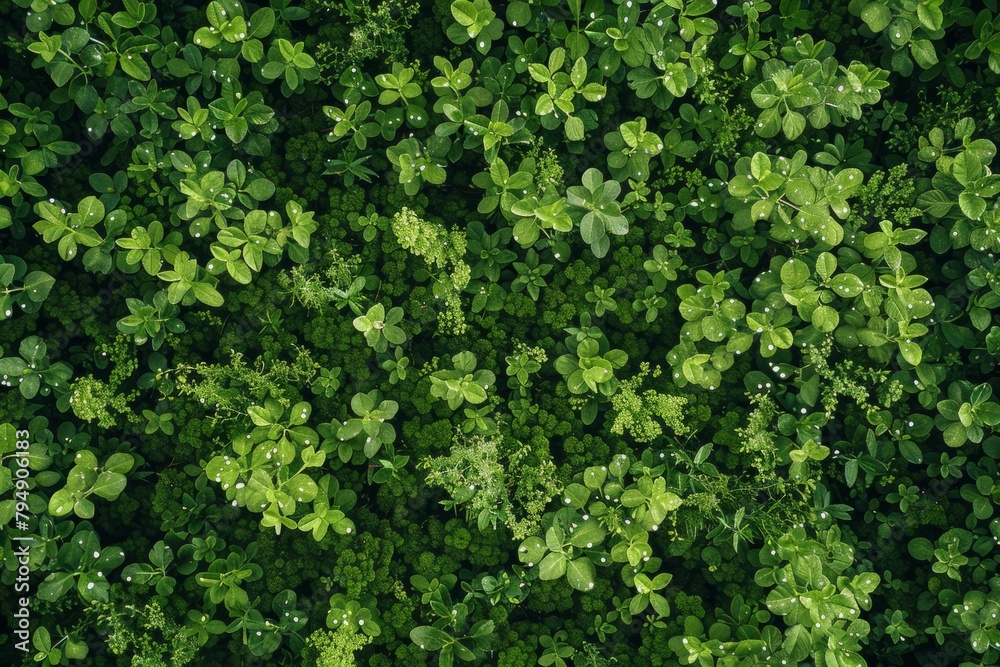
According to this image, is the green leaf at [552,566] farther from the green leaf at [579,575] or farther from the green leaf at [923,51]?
the green leaf at [923,51]

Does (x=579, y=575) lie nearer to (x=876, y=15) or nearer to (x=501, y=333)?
(x=501, y=333)

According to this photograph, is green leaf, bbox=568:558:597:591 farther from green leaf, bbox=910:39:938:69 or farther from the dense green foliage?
green leaf, bbox=910:39:938:69

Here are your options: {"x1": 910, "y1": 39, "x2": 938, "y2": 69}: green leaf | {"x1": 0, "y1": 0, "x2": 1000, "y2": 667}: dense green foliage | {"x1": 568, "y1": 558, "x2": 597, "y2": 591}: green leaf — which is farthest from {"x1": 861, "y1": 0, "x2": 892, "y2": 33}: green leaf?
{"x1": 568, "y1": 558, "x2": 597, "y2": 591}: green leaf

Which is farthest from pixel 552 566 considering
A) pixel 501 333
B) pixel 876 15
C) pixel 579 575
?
pixel 876 15

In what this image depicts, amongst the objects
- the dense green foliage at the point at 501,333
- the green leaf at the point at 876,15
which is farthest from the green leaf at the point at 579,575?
the green leaf at the point at 876,15

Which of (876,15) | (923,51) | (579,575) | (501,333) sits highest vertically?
(876,15)

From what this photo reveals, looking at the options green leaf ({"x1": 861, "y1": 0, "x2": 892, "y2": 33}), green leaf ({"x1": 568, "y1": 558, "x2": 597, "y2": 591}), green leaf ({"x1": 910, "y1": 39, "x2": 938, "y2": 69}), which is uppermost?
green leaf ({"x1": 861, "y1": 0, "x2": 892, "y2": 33})

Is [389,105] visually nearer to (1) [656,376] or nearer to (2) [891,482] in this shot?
(1) [656,376]

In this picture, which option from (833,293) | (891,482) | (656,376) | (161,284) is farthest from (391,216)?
(891,482)
